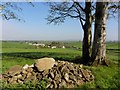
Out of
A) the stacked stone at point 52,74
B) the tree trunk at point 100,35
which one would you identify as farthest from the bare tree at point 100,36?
the stacked stone at point 52,74

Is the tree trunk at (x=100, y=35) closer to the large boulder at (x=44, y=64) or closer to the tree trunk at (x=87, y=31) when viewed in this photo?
the tree trunk at (x=87, y=31)

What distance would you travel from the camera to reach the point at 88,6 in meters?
24.7

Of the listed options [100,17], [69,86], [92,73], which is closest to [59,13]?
[100,17]

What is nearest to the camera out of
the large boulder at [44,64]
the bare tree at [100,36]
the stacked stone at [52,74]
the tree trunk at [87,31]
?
A: the stacked stone at [52,74]

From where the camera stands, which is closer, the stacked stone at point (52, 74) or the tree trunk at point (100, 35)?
the stacked stone at point (52, 74)

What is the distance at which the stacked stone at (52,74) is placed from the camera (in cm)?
1538

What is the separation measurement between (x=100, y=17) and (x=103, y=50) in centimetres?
248

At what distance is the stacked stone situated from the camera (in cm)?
1538

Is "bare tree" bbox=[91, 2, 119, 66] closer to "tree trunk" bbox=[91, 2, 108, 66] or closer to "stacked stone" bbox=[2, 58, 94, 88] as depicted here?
"tree trunk" bbox=[91, 2, 108, 66]

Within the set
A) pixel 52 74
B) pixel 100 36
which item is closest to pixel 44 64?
pixel 52 74

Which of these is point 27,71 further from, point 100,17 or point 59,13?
point 59,13

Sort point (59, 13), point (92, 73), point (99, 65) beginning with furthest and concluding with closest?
point (59, 13)
point (99, 65)
point (92, 73)

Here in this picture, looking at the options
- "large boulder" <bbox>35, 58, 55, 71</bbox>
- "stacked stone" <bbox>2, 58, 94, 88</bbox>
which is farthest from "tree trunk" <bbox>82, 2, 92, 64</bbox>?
"large boulder" <bbox>35, 58, 55, 71</bbox>

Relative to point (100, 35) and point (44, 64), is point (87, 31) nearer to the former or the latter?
point (100, 35)
